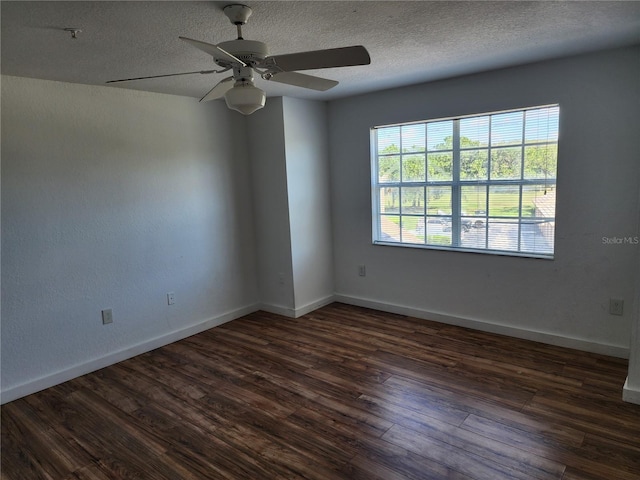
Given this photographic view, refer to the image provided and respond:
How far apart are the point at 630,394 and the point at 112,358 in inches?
146

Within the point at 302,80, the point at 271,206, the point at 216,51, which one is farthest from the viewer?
the point at 271,206

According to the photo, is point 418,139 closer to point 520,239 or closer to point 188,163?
point 520,239

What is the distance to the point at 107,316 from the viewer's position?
3.42 m

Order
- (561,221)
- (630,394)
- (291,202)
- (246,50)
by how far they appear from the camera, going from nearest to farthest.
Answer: (246,50) → (630,394) → (561,221) → (291,202)

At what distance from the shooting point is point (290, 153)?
4.19 m

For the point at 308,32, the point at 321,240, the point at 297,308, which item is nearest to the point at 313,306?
the point at 297,308

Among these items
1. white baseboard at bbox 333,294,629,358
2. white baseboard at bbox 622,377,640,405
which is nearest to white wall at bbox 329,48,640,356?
white baseboard at bbox 333,294,629,358

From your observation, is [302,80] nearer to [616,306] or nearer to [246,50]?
[246,50]

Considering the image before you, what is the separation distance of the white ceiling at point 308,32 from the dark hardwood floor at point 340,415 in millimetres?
2222

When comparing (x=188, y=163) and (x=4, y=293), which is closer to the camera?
(x=4, y=293)

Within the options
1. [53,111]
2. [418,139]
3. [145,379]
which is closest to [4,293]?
[145,379]

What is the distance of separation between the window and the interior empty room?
→ 0.8 inches

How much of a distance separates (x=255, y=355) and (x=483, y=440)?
1.89 metres

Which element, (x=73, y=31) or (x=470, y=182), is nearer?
(x=73, y=31)
